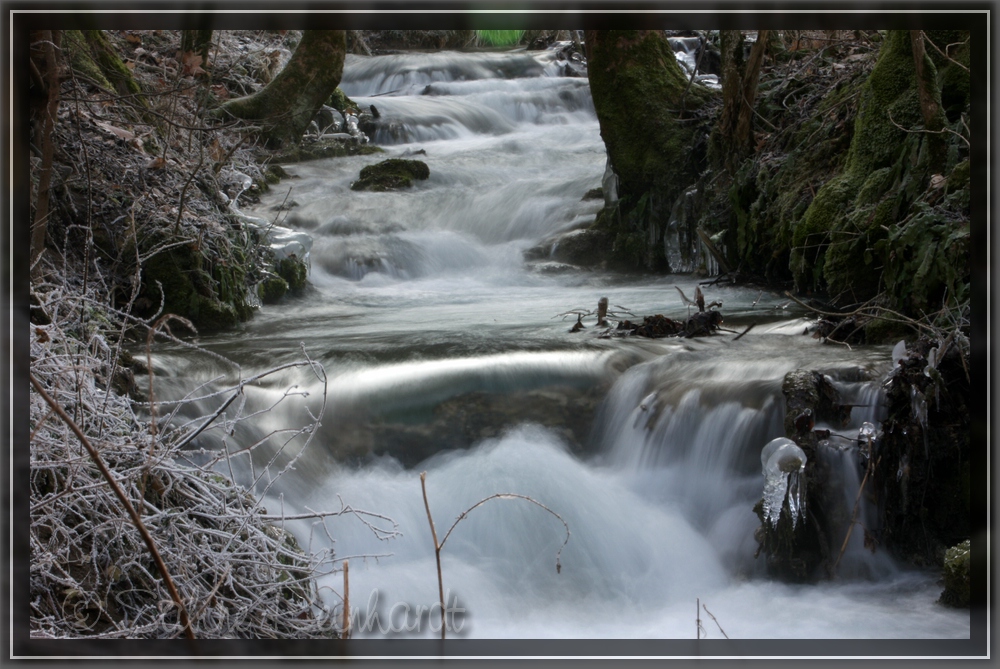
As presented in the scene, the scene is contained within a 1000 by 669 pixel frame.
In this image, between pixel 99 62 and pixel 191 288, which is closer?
pixel 99 62

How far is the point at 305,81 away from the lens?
19.6 feet

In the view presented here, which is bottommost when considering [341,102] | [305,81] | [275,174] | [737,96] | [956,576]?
[956,576]

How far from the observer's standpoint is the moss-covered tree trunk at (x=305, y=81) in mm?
5863

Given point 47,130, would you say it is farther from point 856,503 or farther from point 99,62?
point 856,503

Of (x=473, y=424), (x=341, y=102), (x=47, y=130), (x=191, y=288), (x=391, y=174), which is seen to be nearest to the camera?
(x=47, y=130)

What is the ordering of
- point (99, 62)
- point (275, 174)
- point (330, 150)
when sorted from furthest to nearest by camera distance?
point (330, 150) < point (275, 174) < point (99, 62)

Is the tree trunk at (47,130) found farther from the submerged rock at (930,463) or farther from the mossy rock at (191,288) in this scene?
the submerged rock at (930,463)

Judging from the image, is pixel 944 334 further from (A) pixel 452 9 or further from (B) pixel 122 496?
(B) pixel 122 496

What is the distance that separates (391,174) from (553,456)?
19.6 feet

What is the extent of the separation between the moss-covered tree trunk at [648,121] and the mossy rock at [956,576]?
449 centimetres

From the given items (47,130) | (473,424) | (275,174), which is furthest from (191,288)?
(275,174)

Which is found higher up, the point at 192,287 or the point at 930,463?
the point at 930,463

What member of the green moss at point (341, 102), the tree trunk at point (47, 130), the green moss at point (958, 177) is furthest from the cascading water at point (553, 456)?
the green moss at point (341, 102)

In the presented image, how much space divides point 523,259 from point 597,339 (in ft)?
10.1
